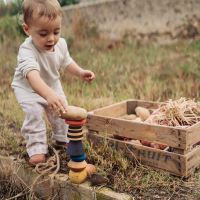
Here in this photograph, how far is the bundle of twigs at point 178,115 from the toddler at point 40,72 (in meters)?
0.62

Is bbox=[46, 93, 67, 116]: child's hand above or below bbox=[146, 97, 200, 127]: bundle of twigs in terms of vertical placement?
above

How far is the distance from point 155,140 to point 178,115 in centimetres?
31

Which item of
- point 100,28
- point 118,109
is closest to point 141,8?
point 100,28

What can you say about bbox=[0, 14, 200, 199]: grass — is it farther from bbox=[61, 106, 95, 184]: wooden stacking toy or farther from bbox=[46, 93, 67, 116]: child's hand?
bbox=[46, 93, 67, 116]: child's hand

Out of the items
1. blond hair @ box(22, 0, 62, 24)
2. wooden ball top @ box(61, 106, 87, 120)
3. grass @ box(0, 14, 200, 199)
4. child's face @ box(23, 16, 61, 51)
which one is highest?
blond hair @ box(22, 0, 62, 24)

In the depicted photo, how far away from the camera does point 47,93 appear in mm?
2848

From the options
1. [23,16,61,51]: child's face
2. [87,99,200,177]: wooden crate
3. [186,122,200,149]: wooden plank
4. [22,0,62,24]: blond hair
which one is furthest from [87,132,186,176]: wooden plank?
[22,0,62,24]: blond hair

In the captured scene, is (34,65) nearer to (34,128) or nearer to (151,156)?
(34,128)

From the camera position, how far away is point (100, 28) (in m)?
9.39

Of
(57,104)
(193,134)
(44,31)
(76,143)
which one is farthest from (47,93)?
(193,134)

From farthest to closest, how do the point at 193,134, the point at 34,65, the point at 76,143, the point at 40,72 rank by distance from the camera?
1. the point at 40,72
2. the point at 34,65
3. the point at 193,134
4. the point at 76,143

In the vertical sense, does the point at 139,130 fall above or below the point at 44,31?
below

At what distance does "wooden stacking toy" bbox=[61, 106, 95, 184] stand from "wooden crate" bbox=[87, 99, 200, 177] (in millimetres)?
370

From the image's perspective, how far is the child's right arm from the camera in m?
2.76
